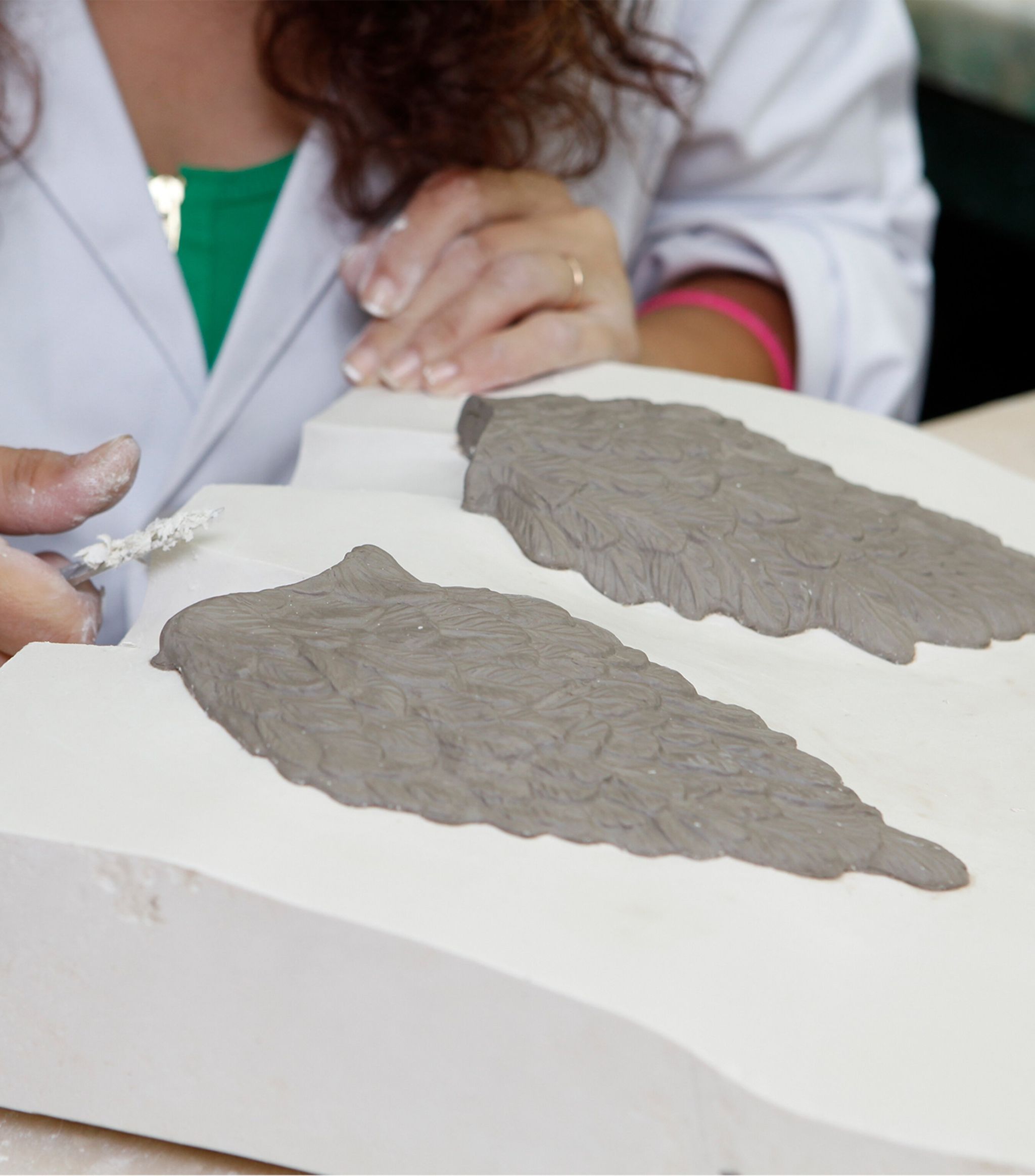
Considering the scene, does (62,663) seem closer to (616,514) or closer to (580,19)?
(616,514)

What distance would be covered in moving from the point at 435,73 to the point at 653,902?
0.61 metres

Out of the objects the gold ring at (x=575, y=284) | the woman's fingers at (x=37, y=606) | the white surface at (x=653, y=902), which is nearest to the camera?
the white surface at (x=653, y=902)

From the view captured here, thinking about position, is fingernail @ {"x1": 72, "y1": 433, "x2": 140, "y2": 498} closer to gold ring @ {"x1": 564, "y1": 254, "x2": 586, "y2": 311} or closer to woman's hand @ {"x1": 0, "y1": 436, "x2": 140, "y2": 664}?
woman's hand @ {"x1": 0, "y1": 436, "x2": 140, "y2": 664}

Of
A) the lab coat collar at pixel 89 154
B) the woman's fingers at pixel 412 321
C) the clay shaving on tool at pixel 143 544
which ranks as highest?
the lab coat collar at pixel 89 154

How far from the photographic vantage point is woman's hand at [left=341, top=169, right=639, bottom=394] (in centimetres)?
78

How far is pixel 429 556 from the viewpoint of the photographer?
1.92 ft

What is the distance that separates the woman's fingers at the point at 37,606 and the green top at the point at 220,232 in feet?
1.05

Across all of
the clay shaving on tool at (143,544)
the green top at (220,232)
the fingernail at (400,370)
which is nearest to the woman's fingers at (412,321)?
the fingernail at (400,370)

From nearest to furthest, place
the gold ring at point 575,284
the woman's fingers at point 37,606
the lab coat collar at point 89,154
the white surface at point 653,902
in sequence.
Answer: the white surface at point 653,902 < the woman's fingers at point 37,606 < the lab coat collar at point 89,154 < the gold ring at point 575,284

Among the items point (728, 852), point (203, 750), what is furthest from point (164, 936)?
point (728, 852)

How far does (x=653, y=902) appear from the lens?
0.42m

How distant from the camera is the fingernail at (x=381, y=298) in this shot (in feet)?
2.59

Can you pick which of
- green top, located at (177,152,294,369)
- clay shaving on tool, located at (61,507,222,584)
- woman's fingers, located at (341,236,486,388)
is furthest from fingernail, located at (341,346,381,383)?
clay shaving on tool, located at (61,507,222,584)

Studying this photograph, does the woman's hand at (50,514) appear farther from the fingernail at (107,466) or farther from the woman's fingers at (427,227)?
the woman's fingers at (427,227)
